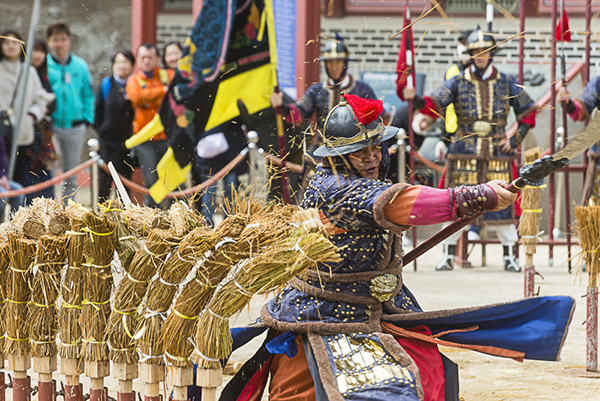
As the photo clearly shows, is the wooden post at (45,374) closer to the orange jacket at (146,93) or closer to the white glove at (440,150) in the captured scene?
the orange jacket at (146,93)

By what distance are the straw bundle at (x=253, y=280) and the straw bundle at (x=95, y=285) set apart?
18.5 inches

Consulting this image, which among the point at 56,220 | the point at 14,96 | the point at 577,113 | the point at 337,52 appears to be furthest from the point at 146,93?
the point at 56,220

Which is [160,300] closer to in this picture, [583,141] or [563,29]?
[583,141]

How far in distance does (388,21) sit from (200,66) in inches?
250

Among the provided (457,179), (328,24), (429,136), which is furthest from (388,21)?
(457,179)

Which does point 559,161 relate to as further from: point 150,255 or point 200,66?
point 200,66

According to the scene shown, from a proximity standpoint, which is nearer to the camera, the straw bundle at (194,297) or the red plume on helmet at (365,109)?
the straw bundle at (194,297)

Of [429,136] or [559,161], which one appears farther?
[429,136]

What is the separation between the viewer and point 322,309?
9.03 feet

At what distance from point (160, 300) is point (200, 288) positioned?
0.21 m

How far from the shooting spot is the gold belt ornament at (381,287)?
108 inches

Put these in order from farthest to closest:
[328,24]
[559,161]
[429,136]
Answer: [328,24], [429,136], [559,161]

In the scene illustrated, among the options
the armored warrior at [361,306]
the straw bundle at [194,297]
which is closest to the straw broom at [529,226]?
the armored warrior at [361,306]

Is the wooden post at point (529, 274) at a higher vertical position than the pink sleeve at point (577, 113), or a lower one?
lower
